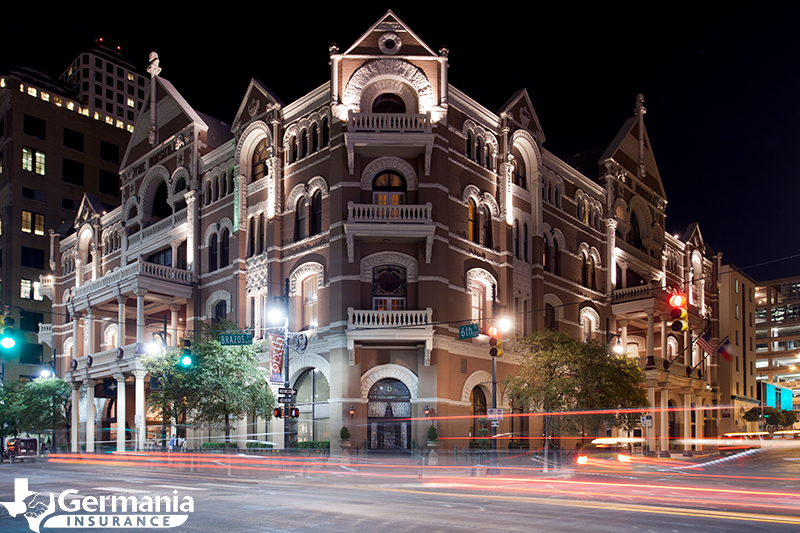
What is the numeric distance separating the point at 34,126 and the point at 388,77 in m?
51.9

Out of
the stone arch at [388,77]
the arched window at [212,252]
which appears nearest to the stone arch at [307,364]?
the arched window at [212,252]

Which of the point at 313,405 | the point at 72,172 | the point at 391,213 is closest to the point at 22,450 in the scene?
the point at 313,405

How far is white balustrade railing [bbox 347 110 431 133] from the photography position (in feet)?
120

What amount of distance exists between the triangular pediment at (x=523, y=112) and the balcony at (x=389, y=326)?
14.4 m

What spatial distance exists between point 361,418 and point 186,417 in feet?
30.8

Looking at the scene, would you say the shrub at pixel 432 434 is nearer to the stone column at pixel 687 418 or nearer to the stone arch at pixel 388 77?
the stone arch at pixel 388 77

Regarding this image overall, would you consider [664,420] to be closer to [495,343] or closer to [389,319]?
[389,319]

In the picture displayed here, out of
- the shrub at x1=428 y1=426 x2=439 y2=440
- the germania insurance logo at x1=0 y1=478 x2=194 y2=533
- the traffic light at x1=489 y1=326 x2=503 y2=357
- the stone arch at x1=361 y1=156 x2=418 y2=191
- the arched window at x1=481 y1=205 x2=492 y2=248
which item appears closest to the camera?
the germania insurance logo at x1=0 y1=478 x2=194 y2=533

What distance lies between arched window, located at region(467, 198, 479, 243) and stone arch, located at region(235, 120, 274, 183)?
12.0 metres

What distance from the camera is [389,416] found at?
36.1 m

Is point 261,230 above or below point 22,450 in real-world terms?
above

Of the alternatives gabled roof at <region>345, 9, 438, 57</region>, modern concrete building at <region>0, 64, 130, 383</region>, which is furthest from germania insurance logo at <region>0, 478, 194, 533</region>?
modern concrete building at <region>0, 64, 130, 383</region>

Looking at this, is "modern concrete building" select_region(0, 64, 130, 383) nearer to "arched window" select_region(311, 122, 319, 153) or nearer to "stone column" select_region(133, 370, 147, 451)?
"stone column" select_region(133, 370, 147, 451)

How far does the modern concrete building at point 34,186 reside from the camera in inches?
2825
